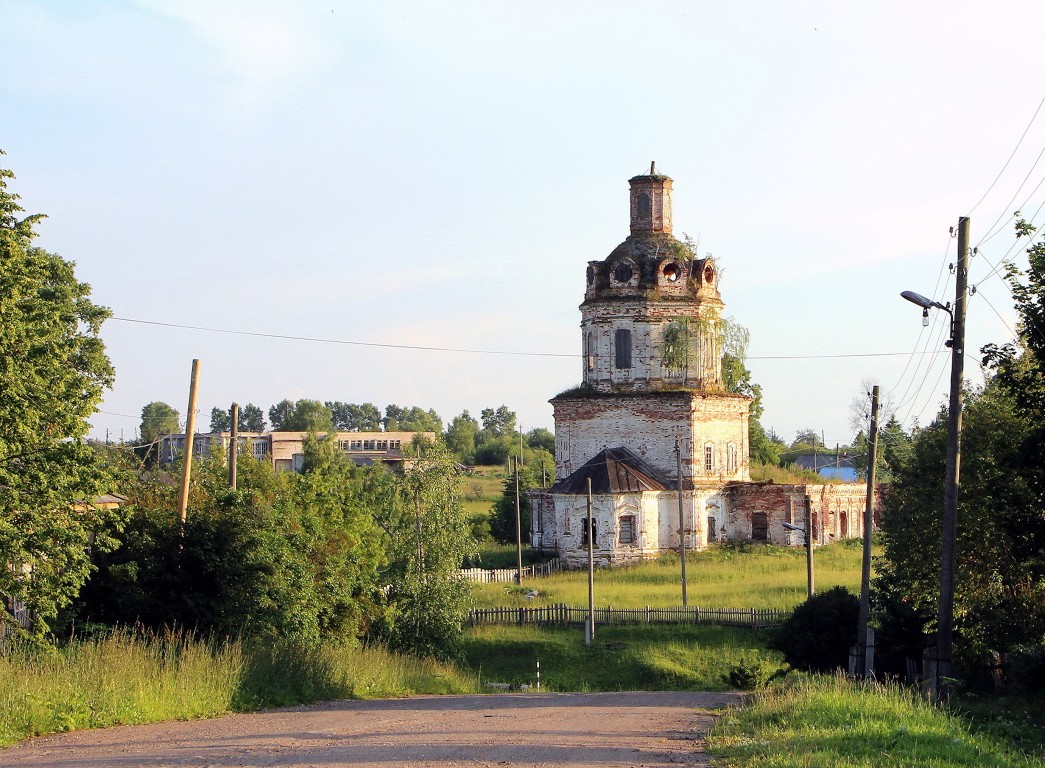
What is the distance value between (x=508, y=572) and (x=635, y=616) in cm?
1192

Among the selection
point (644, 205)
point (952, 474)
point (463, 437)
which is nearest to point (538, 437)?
point (463, 437)

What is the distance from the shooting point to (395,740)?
1242 cm

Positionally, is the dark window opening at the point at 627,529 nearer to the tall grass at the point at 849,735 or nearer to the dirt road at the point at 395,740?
the dirt road at the point at 395,740

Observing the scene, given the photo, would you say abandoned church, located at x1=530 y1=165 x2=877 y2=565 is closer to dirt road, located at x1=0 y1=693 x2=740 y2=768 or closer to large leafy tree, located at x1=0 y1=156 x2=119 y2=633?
large leafy tree, located at x1=0 y1=156 x2=119 y2=633

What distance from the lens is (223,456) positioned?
36.4 meters

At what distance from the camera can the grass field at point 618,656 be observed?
3288 cm

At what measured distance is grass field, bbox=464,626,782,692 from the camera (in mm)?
32875

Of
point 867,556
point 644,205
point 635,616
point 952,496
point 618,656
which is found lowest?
point 618,656

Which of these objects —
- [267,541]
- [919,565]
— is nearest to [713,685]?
[919,565]

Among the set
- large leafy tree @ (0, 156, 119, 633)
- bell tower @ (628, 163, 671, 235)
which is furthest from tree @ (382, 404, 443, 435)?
large leafy tree @ (0, 156, 119, 633)

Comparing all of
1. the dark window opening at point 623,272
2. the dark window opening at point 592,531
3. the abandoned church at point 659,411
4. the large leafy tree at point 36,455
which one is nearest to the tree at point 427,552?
the large leafy tree at point 36,455

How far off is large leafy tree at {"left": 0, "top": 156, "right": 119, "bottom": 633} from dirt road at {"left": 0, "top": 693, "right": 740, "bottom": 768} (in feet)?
15.6

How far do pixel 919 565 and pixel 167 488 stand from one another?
53.0 feet

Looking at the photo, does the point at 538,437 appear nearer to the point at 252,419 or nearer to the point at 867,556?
the point at 252,419
